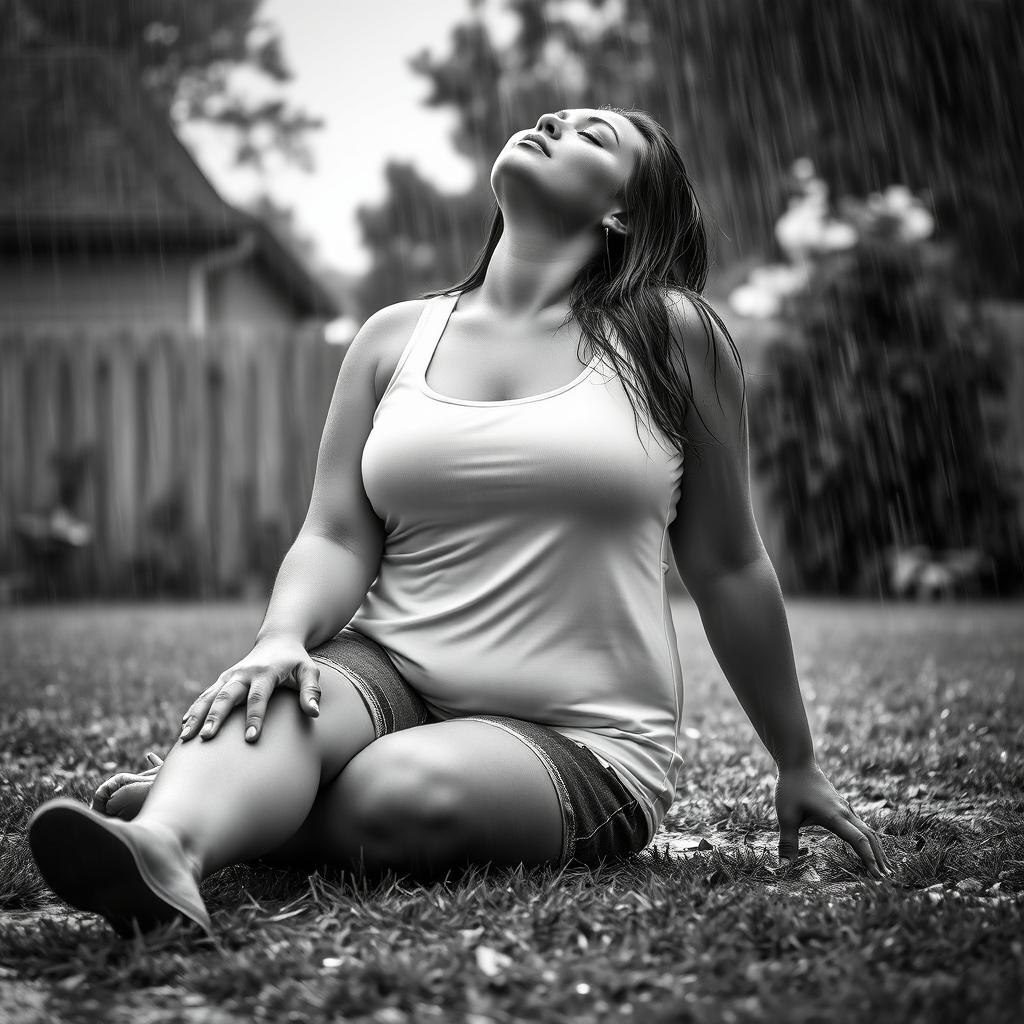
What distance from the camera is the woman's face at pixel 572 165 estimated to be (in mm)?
2198

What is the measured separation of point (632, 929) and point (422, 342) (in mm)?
1162

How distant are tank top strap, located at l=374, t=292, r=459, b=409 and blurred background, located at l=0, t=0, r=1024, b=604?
623 mm

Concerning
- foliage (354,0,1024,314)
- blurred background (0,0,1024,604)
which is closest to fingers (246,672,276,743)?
blurred background (0,0,1024,604)

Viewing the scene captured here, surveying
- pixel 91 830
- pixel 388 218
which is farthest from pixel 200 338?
pixel 388 218

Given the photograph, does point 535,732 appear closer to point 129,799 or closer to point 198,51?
point 129,799

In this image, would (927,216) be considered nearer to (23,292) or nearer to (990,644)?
(990,644)

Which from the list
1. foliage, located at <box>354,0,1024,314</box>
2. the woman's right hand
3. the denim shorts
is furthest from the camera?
foliage, located at <box>354,0,1024,314</box>

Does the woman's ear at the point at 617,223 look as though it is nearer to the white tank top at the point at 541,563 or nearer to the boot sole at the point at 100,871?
the white tank top at the point at 541,563

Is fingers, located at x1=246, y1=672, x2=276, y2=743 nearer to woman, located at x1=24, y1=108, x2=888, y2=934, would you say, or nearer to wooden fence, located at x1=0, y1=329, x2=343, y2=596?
woman, located at x1=24, y1=108, x2=888, y2=934

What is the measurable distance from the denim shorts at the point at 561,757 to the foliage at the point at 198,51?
1876cm

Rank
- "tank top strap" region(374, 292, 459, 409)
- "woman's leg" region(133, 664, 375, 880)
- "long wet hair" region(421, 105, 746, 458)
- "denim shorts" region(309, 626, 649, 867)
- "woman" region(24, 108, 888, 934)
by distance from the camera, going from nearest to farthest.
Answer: "woman's leg" region(133, 664, 375, 880) < "woman" region(24, 108, 888, 934) < "denim shorts" region(309, 626, 649, 867) < "long wet hair" region(421, 105, 746, 458) < "tank top strap" region(374, 292, 459, 409)

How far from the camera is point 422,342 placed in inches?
89.0

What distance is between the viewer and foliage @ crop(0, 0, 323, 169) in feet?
62.2

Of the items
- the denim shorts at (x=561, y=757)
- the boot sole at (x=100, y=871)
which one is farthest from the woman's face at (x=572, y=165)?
the boot sole at (x=100, y=871)
